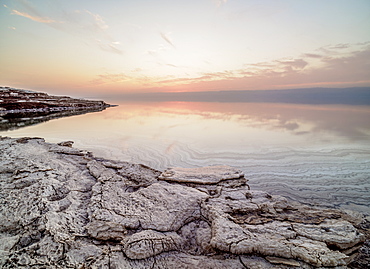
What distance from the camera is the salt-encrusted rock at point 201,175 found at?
12.7ft

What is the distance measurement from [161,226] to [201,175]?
5.86 ft

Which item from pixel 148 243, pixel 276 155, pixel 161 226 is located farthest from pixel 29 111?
pixel 276 155

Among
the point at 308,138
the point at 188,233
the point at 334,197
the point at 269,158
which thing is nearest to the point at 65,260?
the point at 188,233

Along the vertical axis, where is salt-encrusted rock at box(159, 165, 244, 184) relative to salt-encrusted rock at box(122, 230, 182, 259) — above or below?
above

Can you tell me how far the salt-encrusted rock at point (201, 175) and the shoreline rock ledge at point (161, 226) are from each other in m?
0.04

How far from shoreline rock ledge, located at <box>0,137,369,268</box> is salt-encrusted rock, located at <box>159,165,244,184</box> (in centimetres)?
4

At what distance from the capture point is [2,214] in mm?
2568

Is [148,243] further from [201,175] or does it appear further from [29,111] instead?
[29,111]

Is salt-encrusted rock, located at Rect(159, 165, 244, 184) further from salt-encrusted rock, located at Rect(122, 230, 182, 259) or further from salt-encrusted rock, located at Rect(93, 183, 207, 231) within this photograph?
salt-encrusted rock, located at Rect(122, 230, 182, 259)

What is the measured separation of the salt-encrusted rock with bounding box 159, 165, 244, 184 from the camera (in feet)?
12.7

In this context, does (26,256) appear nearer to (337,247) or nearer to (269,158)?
(337,247)

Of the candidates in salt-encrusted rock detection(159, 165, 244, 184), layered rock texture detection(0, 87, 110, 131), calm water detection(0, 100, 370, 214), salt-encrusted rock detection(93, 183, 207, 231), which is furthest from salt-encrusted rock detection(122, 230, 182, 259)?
layered rock texture detection(0, 87, 110, 131)

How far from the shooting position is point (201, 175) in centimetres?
410

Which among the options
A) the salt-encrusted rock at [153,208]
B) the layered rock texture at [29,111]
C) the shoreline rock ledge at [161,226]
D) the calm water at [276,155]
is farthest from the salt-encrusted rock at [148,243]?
the layered rock texture at [29,111]
